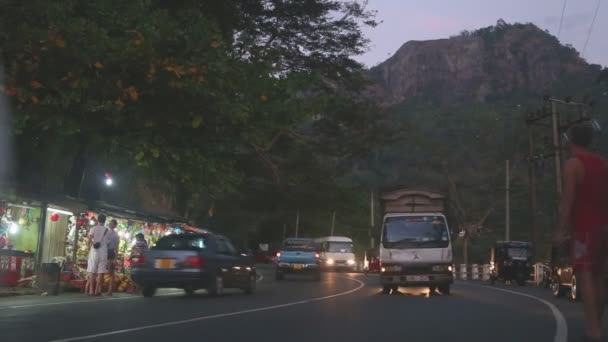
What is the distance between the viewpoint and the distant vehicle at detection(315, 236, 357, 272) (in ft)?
185

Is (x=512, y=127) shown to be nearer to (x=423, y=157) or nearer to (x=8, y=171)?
(x=423, y=157)

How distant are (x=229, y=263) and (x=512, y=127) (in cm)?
4808

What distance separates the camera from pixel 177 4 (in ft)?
77.8

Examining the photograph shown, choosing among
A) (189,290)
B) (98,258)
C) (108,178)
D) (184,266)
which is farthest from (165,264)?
(108,178)

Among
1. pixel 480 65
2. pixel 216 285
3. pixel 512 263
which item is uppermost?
pixel 480 65

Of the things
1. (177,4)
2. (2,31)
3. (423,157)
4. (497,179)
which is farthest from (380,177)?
(2,31)

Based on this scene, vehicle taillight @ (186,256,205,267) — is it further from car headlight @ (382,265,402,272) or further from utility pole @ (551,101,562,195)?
utility pole @ (551,101,562,195)

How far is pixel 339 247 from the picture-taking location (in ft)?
186

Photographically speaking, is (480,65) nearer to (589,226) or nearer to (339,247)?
(339,247)

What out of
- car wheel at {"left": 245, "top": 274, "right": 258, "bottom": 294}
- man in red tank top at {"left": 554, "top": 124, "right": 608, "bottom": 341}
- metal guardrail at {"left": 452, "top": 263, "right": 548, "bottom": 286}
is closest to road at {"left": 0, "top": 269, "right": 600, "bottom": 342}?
man in red tank top at {"left": 554, "top": 124, "right": 608, "bottom": 341}

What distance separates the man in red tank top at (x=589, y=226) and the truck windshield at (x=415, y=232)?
16918mm

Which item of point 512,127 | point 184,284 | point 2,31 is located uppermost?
point 512,127

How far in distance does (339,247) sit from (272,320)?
44.1 meters

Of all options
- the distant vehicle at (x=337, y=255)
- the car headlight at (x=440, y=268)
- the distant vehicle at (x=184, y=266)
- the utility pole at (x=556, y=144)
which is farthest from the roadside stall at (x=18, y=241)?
the distant vehicle at (x=337, y=255)
